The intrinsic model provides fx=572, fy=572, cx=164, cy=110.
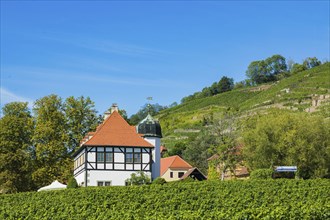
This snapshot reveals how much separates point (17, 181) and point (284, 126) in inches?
1052

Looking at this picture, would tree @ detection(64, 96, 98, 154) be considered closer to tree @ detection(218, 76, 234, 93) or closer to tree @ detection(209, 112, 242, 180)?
tree @ detection(209, 112, 242, 180)

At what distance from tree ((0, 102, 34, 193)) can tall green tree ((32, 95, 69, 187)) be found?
109 cm

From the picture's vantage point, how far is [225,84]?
173250 mm

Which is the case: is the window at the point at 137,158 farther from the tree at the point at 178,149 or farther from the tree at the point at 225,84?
the tree at the point at 225,84

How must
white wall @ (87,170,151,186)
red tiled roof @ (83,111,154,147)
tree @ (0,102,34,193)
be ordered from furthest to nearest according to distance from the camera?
tree @ (0,102,34,193), red tiled roof @ (83,111,154,147), white wall @ (87,170,151,186)

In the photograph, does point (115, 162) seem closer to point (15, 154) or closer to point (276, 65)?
point (15, 154)

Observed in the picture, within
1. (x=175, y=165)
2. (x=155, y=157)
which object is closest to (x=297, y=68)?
(x=175, y=165)

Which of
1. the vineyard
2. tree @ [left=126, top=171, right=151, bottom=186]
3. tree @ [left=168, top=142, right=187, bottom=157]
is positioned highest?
tree @ [left=168, top=142, right=187, bottom=157]

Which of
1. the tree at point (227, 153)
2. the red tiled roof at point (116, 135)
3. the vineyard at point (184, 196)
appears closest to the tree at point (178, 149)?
the tree at point (227, 153)

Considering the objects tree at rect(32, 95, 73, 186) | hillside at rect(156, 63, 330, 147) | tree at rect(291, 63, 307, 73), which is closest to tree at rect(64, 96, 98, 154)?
tree at rect(32, 95, 73, 186)

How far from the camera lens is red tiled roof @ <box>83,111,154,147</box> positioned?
5250 cm

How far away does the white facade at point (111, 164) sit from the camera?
170 ft

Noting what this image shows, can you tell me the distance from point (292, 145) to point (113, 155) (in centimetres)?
1630

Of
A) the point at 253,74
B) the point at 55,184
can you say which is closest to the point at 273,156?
the point at 55,184
